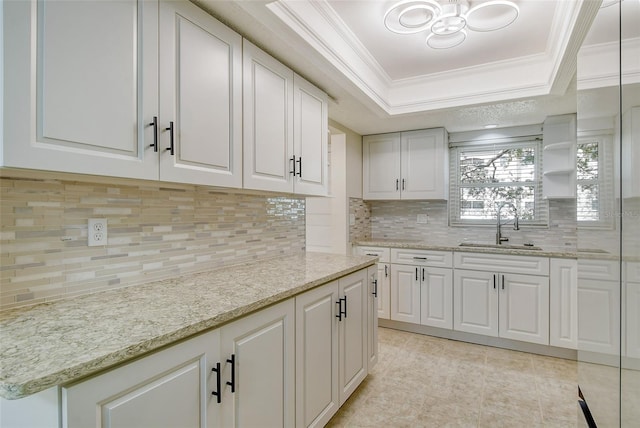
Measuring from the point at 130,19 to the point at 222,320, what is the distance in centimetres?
112

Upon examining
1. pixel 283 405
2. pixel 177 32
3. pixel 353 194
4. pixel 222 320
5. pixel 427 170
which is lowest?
pixel 283 405

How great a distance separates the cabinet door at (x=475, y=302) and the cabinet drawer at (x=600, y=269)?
7.36 ft

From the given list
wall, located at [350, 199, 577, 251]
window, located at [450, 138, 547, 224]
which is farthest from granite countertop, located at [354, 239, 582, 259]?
window, located at [450, 138, 547, 224]

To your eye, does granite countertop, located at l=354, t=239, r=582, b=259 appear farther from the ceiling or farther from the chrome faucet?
the ceiling

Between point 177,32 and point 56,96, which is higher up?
point 177,32

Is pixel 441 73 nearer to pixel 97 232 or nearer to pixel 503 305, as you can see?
pixel 503 305

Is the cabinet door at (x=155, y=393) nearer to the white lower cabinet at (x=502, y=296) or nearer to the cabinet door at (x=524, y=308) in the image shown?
the white lower cabinet at (x=502, y=296)

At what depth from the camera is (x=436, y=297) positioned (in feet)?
10.7

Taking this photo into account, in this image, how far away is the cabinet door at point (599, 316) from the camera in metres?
0.71

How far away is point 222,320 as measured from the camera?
1.09 metres

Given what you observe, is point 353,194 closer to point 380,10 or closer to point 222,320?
point 380,10

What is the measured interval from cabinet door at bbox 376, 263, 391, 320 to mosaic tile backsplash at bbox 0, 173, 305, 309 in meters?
1.84

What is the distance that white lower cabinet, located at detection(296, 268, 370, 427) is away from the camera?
158 centimetres

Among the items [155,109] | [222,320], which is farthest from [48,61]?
[222,320]
